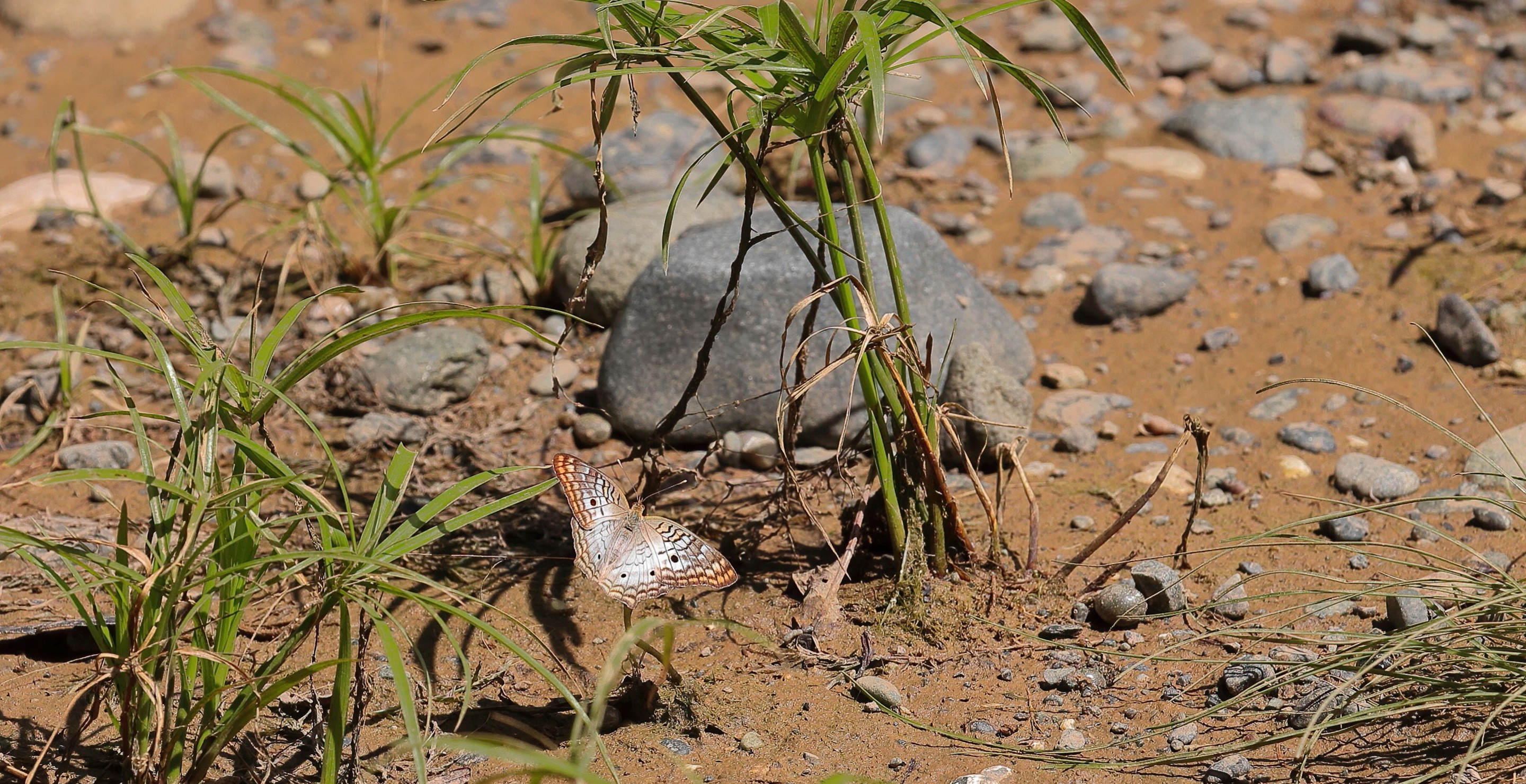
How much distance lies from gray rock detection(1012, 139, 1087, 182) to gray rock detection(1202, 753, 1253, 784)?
320cm

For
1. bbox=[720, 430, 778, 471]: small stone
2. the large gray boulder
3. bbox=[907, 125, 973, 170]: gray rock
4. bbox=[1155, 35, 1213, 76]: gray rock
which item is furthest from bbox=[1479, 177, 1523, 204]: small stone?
bbox=[720, 430, 778, 471]: small stone

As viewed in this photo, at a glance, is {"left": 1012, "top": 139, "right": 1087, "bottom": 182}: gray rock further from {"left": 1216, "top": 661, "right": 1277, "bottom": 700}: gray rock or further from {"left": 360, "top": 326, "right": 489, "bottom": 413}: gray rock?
{"left": 1216, "top": 661, "right": 1277, "bottom": 700}: gray rock

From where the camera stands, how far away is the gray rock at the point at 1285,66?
210 inches

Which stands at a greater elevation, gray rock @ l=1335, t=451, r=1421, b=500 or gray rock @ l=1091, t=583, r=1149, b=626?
gray rock @ l=1091, t=583, r=1149, b=626

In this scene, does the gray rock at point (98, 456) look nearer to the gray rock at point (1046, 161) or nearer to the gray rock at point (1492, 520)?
the gray rock at point (1046, 161)

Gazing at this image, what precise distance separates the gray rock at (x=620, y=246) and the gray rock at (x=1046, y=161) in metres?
1.39

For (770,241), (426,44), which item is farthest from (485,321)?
(426,44)

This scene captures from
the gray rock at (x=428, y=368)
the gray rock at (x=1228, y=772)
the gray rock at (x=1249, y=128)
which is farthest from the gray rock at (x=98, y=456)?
the gray rock at (x=1249, y=128)

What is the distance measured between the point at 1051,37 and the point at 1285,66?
1.08 metres

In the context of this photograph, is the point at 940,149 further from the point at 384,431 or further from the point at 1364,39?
the point at 384,431

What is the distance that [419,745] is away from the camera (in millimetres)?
1736

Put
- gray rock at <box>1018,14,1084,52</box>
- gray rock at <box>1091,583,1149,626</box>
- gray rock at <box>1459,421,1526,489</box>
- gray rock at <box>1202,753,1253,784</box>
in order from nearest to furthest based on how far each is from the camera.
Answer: gray rock at <box>1202,753,1253,784</box> < gray rock at <box>1091,583,1149,626</box> < gray rock at <box>1459,421,1526,489</box> < gray rock at <box>1018,14,1084,52</box>

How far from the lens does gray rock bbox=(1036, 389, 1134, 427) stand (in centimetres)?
363

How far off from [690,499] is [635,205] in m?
1.47
